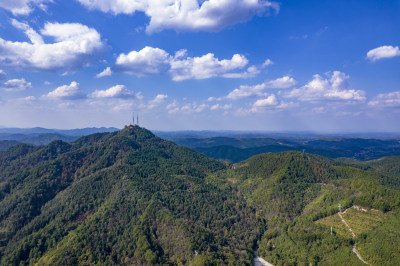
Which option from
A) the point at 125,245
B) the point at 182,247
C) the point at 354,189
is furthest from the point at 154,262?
the point at 354,189

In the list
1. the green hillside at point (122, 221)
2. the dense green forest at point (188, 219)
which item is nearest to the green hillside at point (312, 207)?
the dense green forest at point (188, 219)

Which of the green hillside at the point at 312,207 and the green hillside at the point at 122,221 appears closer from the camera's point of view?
the green hillside at the point at 312,207

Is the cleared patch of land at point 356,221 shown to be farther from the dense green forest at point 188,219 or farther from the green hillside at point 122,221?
the green hillside at point 122,221

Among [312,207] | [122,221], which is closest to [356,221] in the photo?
[312,207]

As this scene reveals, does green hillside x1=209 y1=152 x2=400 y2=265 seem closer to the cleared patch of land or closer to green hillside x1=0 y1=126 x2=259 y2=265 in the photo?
the cleared patch of land

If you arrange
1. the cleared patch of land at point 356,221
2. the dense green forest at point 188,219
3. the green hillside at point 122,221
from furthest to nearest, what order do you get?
the cleared patch of land at point 356,221 → the green hillside at point 122,221 → the dense green forest at point 188,219

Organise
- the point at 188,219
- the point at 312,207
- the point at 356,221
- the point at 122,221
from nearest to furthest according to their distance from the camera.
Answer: the point at 356,221 < the point at 122,221 < the point at 188,219 < the point at 312,207

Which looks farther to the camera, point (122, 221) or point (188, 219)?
point (188, 219)

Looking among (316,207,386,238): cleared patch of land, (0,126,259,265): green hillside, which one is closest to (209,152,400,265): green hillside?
(316,207,386,238): cleared patch of land

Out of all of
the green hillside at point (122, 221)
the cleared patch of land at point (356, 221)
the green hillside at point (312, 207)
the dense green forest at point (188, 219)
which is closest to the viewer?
the green hillside at point (312, 207)

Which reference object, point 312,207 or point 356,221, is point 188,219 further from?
point 356,221

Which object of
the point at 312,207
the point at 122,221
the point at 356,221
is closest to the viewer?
the point at 356,221
